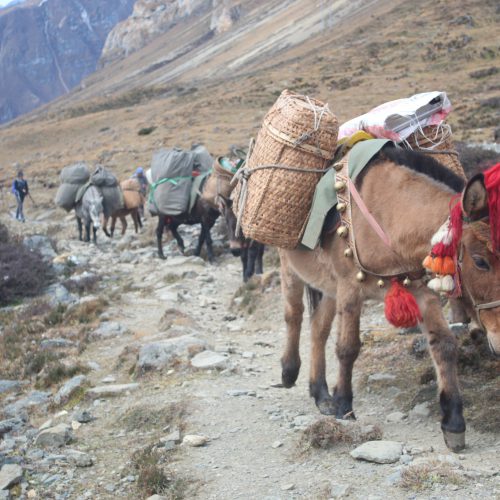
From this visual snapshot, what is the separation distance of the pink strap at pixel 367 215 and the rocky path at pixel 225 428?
1.32 metres

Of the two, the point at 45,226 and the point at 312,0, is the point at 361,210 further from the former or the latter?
the point at 312,0

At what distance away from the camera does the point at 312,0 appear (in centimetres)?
10719

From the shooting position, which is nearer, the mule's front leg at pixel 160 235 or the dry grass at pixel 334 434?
the dry grass at pixel 334 434

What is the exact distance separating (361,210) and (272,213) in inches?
36.6

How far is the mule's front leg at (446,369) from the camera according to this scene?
4.64m

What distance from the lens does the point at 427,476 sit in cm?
417

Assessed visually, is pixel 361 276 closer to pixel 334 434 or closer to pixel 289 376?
pixel 334 434

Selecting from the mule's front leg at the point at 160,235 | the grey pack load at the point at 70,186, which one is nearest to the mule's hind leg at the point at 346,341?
the mule's front leg at the point at 160,235

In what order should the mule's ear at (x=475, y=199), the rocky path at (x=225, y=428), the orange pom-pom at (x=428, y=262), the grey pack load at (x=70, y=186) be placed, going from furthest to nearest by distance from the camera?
the grey pack load at (x=70, y=186) → the rocky path at (x=225, y=428) → the orange pom-pom at (x=428, y=262) → the mule's ear at (x=475, y=199)

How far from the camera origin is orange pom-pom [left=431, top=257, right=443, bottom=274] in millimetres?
4285

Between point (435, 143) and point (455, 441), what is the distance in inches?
98.5

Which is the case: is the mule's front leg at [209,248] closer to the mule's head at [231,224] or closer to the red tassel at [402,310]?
the mule's head at [231,224]

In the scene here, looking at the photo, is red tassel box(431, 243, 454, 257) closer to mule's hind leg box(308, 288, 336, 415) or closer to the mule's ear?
the mule's ear

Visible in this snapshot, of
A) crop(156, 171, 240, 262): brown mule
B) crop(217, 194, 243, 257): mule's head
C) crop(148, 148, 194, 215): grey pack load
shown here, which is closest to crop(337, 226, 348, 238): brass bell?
crop(217, 194, 243, 257): mule's head
